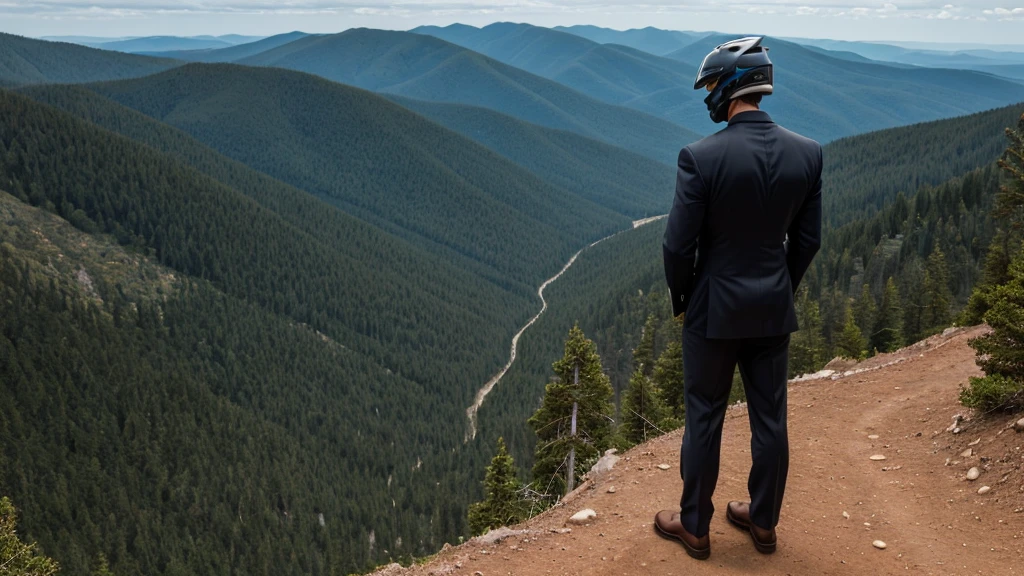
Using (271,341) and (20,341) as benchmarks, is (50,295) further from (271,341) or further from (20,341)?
(271,341)

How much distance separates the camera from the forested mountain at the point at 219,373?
9091 centimetres

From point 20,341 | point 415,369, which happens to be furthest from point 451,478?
point 20,341

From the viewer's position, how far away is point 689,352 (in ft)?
22.7

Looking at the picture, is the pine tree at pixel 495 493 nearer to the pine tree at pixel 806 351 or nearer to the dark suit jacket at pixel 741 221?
the dark suit jacket at pixel 741 221

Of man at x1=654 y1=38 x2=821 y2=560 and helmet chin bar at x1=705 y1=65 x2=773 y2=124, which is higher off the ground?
helmet chin bar at x1=705 y1=65 x2=773 y2=124

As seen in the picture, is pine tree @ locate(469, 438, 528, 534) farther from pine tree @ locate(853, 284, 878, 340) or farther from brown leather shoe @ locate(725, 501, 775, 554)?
pine tree @ locate(853, 284, 878, 340)

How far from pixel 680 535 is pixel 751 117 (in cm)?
449

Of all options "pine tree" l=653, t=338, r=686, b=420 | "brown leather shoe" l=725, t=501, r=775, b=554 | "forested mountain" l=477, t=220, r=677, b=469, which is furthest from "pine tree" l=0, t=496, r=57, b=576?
"forested mountain" l=477, t=220, r=677, b=469

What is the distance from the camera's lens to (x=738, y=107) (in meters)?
6.58

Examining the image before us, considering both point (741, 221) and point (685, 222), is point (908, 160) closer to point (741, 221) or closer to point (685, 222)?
point (741, 221)

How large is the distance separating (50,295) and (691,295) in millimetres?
132367

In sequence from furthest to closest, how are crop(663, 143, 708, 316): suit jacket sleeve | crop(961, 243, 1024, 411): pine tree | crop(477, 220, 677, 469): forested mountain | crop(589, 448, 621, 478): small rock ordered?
crop(477, 220, 677, 469): forested mountain → crop(589, 448, 621, 478): small rock → crop(961, 243, 1024, 411): pine tree → crop(663, 143, 708, 316): suit jacket sleeve

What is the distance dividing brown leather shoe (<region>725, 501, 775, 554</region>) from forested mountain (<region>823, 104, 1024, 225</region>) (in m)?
157

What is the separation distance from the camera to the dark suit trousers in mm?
6832
